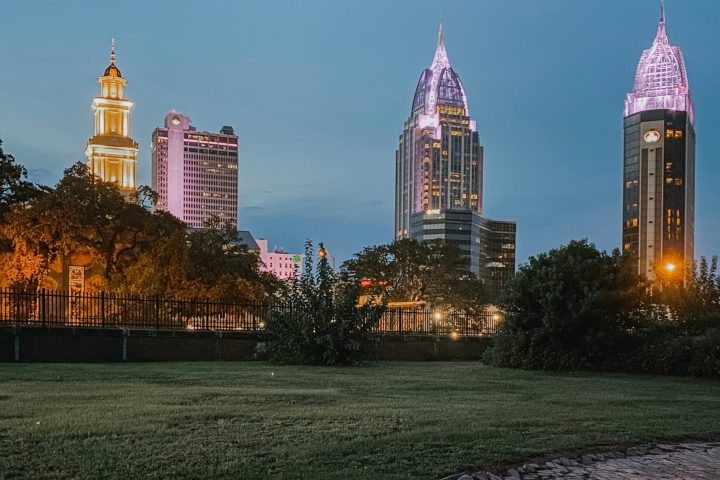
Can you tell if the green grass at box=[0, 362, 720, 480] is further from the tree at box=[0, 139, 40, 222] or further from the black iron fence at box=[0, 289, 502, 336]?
the tree at box=[0, 139, 40, 222]

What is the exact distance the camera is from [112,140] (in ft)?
382

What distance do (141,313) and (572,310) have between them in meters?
12.9

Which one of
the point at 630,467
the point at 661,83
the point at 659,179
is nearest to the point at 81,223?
the point at 630,467

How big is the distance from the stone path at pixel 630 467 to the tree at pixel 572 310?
12.2m

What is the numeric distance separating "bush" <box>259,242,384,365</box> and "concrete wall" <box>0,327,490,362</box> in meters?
1.18

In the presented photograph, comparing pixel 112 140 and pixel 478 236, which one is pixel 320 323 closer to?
pixel 112 140

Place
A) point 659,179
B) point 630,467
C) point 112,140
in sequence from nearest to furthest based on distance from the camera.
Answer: point 630,467
point 112,140
point 659,179

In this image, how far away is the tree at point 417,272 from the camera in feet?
163

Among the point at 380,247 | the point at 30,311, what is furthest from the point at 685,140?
the point at 30,311

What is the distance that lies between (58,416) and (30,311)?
16481mm

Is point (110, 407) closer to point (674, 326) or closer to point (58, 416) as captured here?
point (58, 416)

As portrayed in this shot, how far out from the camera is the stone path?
6.10 meters

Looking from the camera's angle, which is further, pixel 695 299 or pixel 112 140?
pixel 112 140

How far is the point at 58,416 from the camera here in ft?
25.7
